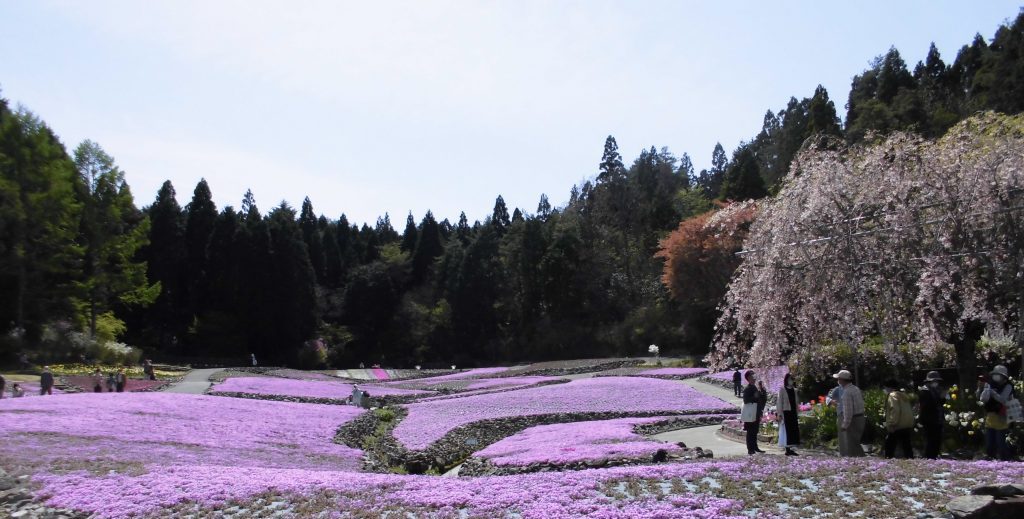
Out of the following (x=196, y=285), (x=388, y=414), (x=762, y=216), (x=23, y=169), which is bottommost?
(x=388, y=414)

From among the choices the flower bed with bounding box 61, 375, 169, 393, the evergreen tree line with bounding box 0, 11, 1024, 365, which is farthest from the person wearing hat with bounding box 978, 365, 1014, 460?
the evergreen tree line with bounding box 0, 11, 1024, 365

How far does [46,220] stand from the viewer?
44.5 metres

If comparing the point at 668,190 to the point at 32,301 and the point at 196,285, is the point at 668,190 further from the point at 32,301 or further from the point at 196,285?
the point at 32,301

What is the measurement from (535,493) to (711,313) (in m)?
39.2

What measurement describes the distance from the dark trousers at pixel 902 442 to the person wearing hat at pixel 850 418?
42cm

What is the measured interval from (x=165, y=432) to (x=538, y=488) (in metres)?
12.3

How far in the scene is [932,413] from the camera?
38.5 feet

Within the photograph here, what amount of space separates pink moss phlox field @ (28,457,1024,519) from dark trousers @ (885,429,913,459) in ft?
4.55

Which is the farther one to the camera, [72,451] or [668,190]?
[668,190]

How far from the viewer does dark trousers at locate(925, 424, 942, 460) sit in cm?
1171

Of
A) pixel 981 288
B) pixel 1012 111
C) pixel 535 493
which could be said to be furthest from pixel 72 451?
pixel 1012 111

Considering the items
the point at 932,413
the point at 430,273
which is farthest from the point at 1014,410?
the point at 430,273

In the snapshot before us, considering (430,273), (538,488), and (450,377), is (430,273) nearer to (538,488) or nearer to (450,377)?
(450,377)

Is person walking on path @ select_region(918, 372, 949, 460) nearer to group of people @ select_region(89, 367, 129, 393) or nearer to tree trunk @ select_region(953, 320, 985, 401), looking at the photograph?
tree trunk @ select_region(953, 320, 985, 401)
